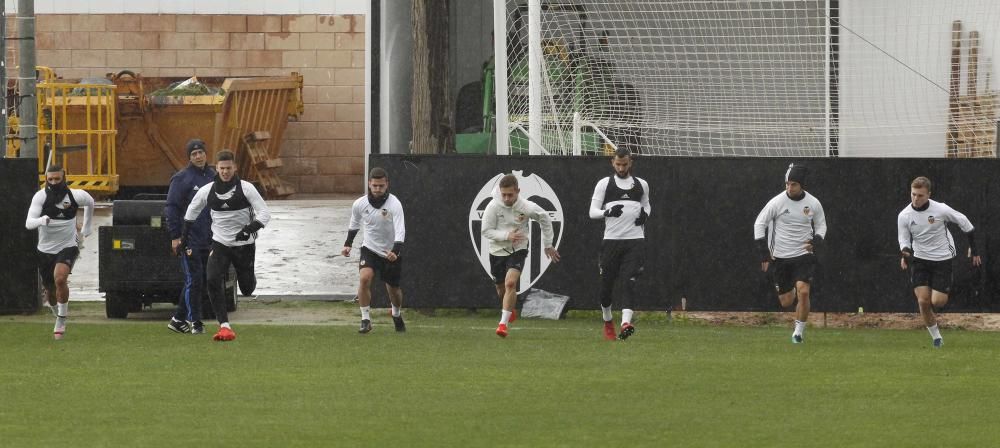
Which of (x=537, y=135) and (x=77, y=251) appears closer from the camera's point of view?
(x=77, y=251)

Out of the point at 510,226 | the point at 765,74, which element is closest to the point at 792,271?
the point at 510,226

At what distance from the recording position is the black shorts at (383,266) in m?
16.5

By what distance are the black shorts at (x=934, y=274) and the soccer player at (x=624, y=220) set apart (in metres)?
2.68

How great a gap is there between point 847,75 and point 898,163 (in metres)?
5.01

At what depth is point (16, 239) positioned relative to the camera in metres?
18.8

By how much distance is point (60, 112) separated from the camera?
30.4 meters

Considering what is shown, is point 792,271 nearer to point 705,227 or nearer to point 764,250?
point 764,250

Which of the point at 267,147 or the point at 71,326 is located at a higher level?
the point at 267,147

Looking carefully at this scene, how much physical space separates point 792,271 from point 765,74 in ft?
26.8

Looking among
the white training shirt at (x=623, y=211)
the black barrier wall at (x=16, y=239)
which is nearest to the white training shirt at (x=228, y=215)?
the white training shirt at (x=623, y=211)

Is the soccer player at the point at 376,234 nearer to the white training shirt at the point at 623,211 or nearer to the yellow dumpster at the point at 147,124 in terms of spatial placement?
the white training shirt at the point at 623,211

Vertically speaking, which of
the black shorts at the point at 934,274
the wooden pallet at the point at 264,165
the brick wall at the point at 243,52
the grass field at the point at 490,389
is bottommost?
the grass field at the point at 490,389

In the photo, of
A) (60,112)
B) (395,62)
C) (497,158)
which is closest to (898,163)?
(497,158)

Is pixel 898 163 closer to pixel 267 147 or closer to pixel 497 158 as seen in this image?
pixel 497 158
